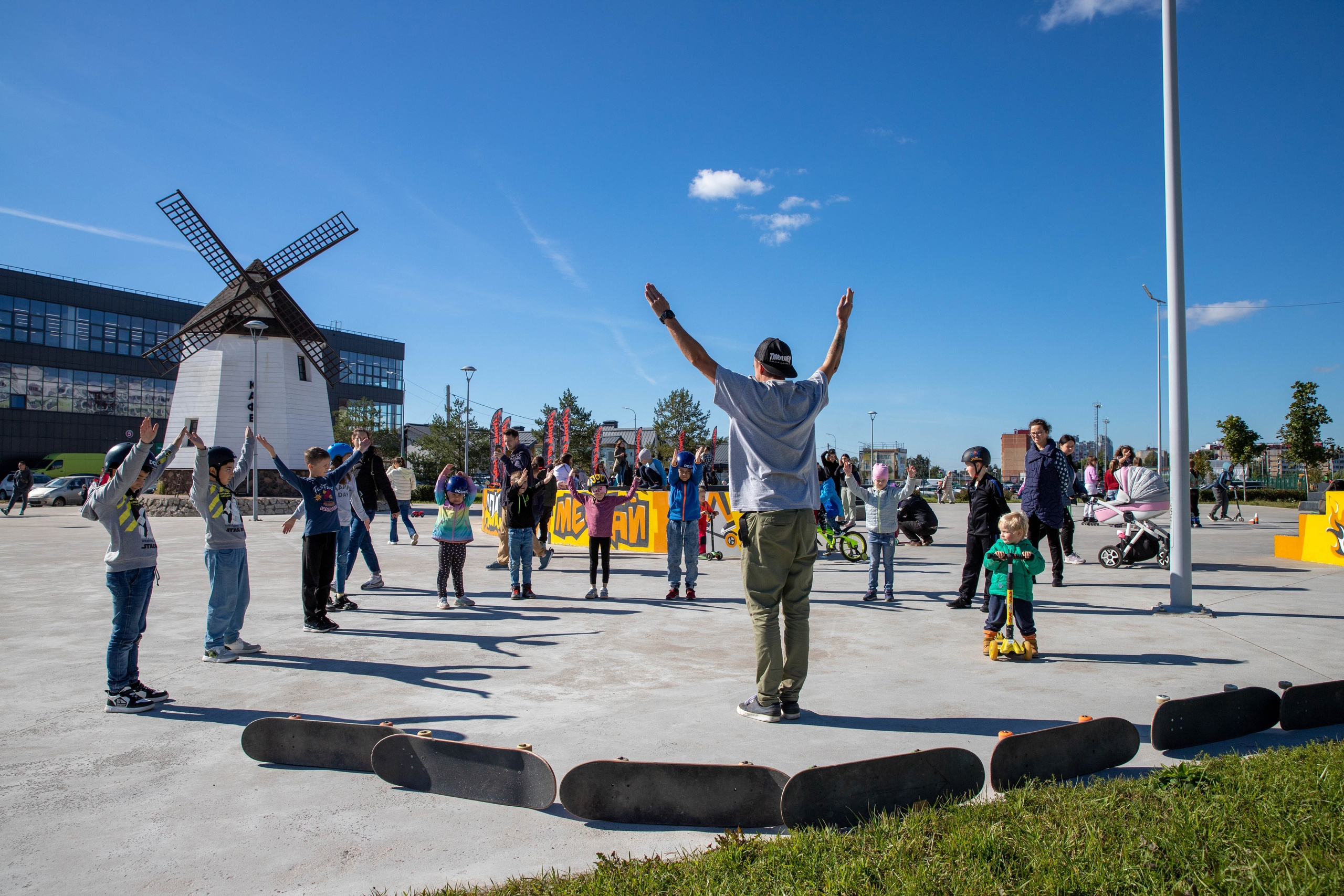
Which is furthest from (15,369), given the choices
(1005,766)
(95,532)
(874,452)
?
(874,452)

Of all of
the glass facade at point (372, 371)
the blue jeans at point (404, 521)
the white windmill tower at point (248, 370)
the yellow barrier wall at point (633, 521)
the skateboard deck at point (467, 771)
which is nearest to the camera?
the skateboard deck at point (467, 771)

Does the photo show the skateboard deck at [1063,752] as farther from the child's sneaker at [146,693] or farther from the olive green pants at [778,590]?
the child's sneaker at [146,693]

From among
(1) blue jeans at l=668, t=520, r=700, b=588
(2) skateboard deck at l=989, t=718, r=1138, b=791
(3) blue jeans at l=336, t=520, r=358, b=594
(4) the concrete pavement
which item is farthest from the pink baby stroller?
(3) blue jeans at l=336, t=520, r=358, b=594

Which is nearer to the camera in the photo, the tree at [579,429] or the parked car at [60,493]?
the parked car at [60,493]

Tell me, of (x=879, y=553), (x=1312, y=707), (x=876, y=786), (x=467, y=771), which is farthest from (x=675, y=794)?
(x=879, y=553)

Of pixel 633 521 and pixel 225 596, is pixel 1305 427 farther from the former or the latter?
pixel 225 596

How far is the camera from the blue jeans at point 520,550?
8.84 m

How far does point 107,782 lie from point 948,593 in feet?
28.2

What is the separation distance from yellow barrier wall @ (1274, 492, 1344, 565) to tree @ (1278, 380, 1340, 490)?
2778cm

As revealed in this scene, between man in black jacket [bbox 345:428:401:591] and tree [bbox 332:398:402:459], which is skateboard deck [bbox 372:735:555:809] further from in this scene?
tree [bbox 332:398:402:459]

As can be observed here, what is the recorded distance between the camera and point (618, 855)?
9.11 ft

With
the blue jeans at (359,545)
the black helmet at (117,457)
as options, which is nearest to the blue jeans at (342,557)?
the blue jeans at (359,545)

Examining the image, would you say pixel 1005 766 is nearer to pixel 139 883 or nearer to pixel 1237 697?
pixel 1237 697

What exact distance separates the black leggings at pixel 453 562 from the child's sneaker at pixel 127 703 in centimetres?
373
